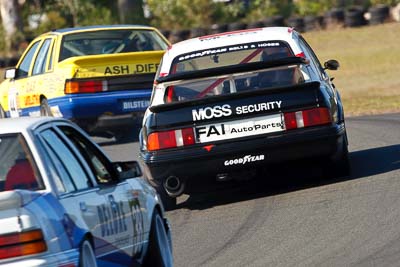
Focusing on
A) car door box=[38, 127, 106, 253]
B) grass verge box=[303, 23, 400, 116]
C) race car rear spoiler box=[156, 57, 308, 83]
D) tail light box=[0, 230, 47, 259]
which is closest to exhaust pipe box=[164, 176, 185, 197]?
race car rear spoiler box=[156, 57, 308, 83]

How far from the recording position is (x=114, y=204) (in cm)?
689

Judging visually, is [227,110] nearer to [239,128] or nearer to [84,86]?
[239,128]

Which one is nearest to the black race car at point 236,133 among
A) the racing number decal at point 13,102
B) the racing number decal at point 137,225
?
the racing number decal at point 137,225

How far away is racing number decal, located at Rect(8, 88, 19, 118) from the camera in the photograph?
18734 millimetres

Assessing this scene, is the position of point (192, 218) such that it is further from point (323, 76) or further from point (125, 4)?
point (125, 4)

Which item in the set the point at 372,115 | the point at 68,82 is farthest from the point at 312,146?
the point at 372,115

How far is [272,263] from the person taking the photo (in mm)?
8117

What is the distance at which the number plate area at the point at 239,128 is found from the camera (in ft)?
36.0

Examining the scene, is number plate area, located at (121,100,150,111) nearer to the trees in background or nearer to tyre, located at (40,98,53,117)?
tyre, located at (40,98,53,117)

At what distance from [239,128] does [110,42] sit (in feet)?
23.9

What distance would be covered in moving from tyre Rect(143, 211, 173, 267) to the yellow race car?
903 cm

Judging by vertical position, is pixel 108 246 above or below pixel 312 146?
above

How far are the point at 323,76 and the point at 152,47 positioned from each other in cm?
620

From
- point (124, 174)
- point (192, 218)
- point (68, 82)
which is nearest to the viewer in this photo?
point (124, 174)
